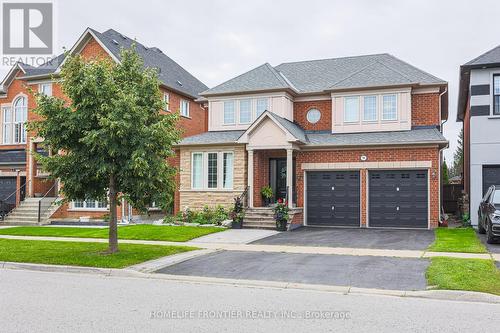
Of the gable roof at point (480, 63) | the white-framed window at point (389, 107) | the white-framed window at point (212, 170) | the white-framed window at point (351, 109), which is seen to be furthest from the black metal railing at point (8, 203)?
the gable roof at point (480, 63)

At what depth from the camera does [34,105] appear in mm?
28562

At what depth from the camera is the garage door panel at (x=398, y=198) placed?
810 inches

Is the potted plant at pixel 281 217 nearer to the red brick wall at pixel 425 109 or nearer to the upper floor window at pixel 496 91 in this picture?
the red brick wall at pixel 425 109

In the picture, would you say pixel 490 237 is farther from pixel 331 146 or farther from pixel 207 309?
pixel 207 309

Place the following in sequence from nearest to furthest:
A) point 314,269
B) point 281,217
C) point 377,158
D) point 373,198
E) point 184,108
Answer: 1. point 314,269
2. point 281,217
3. point 377,158
4. point 373,198
5. point 184,108

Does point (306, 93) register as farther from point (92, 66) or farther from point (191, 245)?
point (92, 66)

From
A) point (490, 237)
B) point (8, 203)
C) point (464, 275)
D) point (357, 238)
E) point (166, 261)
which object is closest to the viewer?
point (464, 275)

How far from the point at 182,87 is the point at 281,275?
2173cm

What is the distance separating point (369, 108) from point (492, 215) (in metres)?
8.72

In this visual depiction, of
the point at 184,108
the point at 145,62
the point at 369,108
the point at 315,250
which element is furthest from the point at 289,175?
the point at 145,62

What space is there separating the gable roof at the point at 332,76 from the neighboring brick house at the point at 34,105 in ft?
11.9

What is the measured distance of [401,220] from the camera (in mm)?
20828

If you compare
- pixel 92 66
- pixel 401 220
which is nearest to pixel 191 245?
pixel 92 66

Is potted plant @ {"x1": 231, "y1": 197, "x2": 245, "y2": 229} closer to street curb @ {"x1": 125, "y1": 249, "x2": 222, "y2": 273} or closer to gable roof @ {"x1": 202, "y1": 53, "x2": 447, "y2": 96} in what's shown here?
gable roof @ {"x1": 202, "y1": 53, "x2": 447, "y2": 96}
